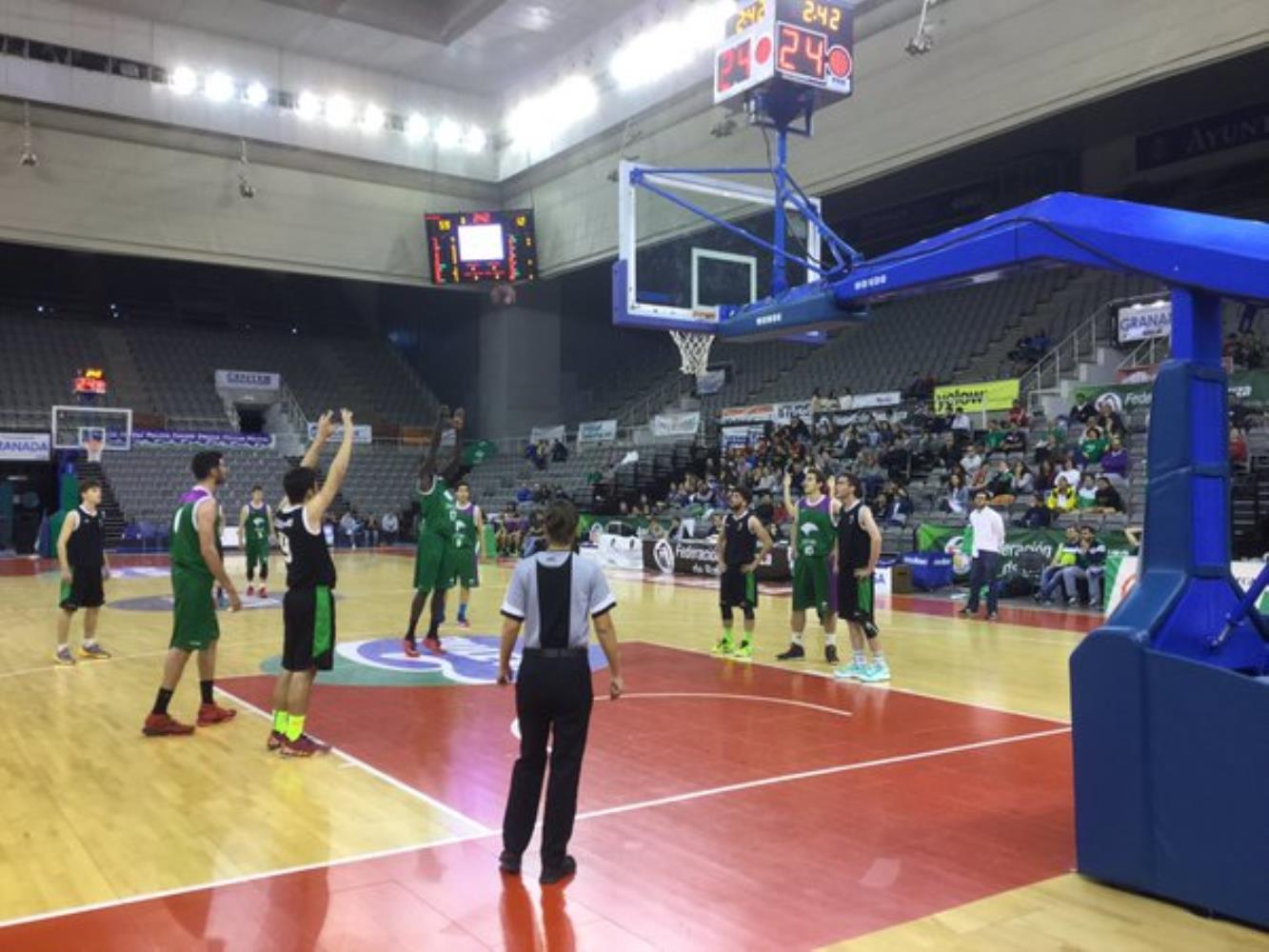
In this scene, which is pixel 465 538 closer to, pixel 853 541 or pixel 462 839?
pixel 853 541

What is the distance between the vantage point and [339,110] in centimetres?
2984

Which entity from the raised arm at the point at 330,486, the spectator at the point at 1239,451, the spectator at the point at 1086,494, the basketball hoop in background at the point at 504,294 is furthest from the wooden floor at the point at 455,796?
the basketball hoop in background at the point at 504,294

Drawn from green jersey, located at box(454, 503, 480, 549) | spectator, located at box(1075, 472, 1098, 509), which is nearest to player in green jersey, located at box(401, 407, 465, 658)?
green jersey, located at box(454, 503, 480, 549)

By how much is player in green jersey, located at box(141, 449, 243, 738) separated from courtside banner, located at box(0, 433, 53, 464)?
80.2ft

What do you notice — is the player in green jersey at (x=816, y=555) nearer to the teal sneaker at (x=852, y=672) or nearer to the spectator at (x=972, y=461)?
the teal sneaker at (x=852, y=672)

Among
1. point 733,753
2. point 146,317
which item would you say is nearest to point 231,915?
point 733,753

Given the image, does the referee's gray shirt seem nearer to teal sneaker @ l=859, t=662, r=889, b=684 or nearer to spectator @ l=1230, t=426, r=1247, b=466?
teal sneaker @ l=859, t=662, r=889, b=684

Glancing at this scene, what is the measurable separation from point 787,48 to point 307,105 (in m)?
22.9

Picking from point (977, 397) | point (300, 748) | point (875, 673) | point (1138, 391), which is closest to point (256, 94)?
point (977, 397)

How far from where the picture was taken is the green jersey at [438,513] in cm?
1059

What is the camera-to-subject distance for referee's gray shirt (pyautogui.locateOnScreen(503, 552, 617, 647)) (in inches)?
182

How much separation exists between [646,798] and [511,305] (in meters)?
29.6

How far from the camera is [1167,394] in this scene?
186 inches

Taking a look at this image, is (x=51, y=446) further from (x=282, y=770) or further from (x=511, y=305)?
(x=282, y=770)
